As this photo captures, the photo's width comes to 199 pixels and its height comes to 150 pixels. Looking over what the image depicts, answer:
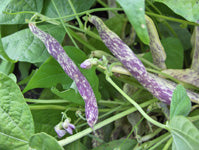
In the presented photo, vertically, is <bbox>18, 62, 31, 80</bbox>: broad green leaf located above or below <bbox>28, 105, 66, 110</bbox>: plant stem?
above

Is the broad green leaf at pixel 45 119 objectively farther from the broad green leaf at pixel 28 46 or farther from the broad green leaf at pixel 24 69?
the broad green leaf at pixel 24 69

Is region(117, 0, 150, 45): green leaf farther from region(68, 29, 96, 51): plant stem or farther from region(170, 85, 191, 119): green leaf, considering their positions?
region(68, 29, 96, 51): plant stem

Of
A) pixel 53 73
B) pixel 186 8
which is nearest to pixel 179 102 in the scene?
pixel 186 8

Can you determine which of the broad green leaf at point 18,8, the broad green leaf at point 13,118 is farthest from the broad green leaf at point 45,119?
the broad green leaf at point 18,8

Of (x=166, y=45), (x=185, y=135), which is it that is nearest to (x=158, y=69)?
(x=166, y=45)

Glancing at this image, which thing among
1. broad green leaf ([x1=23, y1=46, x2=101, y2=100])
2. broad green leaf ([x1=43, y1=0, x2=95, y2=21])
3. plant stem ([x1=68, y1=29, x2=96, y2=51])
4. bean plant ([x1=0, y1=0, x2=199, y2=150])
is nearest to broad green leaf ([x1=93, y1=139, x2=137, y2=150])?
bean plant ([x1=0, y1=0, x2=199, y2=150])

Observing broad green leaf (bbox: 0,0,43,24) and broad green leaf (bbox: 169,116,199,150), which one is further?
broad green leaf (bbox: 0,0,43,24)
